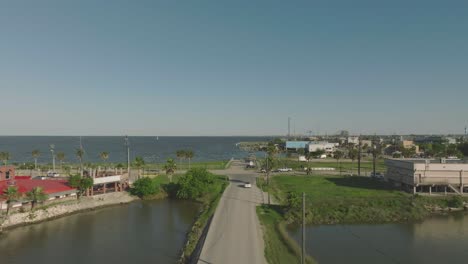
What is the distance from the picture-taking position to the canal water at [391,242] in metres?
37.8

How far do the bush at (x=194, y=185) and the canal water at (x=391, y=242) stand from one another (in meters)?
24.2

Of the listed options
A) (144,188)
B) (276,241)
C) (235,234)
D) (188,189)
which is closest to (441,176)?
(276,241)

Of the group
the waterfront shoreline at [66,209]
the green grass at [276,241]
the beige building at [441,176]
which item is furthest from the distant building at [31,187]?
the beige building at [441,176]

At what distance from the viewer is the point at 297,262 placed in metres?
32.3

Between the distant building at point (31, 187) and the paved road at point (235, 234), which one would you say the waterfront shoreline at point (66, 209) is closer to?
the distant building at point (31, 187)

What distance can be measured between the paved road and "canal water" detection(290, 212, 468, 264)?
661cm

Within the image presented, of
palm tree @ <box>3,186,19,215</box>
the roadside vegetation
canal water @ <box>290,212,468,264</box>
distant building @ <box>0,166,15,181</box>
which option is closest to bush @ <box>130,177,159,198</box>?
the roadside vegetation

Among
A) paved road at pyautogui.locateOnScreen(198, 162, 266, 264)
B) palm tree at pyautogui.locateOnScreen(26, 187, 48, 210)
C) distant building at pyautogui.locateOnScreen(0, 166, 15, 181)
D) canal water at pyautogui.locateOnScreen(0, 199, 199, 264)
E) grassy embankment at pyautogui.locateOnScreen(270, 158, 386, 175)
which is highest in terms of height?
distant building at pyautogui.locateOnScreen(0, 166, 15, 181)

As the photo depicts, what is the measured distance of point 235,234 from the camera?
38562 millimetres

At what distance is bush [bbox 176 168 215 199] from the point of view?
6669 cm

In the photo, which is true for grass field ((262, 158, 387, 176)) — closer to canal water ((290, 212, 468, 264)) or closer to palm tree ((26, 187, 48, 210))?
canal water ((290, 212, 468, 264))

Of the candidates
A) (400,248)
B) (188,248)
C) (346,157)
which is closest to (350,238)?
(400,248)

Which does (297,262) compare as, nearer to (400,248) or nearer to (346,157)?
(400,248)

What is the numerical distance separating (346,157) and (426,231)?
109 meters
